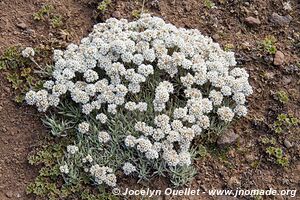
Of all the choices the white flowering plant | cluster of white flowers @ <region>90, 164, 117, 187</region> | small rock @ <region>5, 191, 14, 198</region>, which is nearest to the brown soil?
small rock @ <region>5, 191, 14, 198</region>

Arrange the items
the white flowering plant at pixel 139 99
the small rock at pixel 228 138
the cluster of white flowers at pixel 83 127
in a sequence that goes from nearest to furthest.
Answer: the white flowering plant at pixel 139 99, the cluster of white flowers at pixel 83 127, the small rock at pixel 228 138

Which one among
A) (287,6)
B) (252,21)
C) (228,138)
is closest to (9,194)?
(228,138)

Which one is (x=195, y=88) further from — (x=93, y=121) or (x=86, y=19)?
(x=86, y=19)

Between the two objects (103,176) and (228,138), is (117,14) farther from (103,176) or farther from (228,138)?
(103,176)

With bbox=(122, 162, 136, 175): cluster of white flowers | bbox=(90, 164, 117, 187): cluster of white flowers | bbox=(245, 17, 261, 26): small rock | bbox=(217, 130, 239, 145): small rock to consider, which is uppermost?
bbox=(245, 17, 261, 26): small rock

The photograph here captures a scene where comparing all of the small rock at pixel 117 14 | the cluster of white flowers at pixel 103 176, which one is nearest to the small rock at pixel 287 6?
the small rock at pixel 117 14

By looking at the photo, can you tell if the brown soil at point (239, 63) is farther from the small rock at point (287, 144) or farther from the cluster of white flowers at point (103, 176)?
the cluster of white flowers at point (103, 176)

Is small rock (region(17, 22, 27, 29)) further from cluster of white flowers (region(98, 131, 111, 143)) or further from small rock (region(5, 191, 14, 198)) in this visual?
small rock (region(5, 191, 14, 198))
